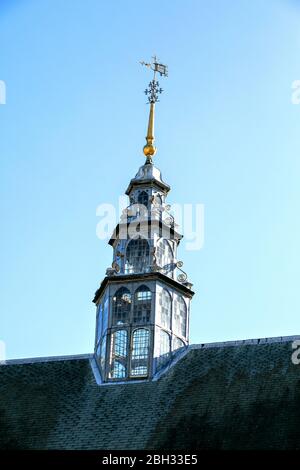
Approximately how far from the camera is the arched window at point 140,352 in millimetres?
59938

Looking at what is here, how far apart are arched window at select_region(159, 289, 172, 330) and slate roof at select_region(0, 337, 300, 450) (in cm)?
184

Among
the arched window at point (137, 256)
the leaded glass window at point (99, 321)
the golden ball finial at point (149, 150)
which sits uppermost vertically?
the golden ball finial at point (149, 150)

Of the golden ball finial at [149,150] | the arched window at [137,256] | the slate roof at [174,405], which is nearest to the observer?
the slate roof at [174,405]

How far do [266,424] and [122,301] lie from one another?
12041 millimetres

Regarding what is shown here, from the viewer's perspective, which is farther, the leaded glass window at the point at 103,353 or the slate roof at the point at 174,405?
the leaded glass window at the point at 103,353

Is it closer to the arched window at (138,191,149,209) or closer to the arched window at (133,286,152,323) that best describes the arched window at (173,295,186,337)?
the arched window at (133,286,152,323)

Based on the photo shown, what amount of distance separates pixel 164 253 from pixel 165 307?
10.3 feet

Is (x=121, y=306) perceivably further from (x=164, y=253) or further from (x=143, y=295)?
(x=164, y=253)

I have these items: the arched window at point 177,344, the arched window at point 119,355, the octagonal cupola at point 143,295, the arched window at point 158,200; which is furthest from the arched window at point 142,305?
the arched window at point 158,200

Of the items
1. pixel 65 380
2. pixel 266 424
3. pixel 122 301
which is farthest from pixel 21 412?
pixel 266 424

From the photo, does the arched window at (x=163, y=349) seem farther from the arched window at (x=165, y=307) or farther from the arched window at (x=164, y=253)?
the arched window at (x=164, y=253)

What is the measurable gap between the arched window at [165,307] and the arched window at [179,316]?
0.39 m

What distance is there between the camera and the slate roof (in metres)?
53.5

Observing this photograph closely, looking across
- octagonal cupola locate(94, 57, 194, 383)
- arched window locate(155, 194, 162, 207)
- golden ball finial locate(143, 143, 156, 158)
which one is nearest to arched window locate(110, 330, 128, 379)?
octagonal cupola locate(94, 57, 194, 383)
